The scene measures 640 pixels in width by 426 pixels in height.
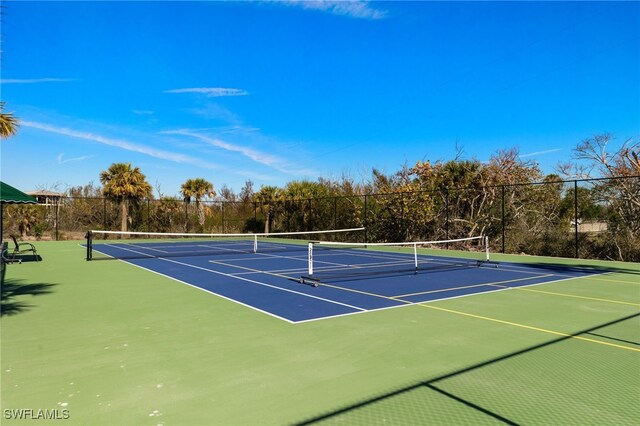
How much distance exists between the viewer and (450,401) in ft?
12.4

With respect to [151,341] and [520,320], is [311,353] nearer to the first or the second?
[151,341]

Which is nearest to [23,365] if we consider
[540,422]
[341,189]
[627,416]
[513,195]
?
[540,422]

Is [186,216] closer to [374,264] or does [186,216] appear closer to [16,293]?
[374,264]

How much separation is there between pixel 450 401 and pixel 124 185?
92.0 ft

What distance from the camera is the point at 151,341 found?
5.47 m

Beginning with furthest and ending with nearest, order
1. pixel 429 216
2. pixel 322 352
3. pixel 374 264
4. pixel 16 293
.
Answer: pixel 429 216, pixel 374 264, pixel 16 293, pixel 322 352

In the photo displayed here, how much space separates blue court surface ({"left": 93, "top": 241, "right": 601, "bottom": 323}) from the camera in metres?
7.83

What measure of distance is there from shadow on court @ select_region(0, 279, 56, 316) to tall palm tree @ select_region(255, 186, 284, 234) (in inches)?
856

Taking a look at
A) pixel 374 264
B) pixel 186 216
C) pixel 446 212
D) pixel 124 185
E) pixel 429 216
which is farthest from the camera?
pixel 186 216

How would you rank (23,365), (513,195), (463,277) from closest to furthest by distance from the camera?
(23,365) < (463,277) < (513,195)

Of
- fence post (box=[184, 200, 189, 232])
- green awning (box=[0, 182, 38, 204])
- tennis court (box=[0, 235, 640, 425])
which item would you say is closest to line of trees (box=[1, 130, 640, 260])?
fence post (box=[184, 200, 189, 232])

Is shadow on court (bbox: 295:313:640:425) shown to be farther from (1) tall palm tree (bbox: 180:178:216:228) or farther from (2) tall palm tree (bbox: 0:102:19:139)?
(1) tall palm tree (bbox: 180:178:216:228)

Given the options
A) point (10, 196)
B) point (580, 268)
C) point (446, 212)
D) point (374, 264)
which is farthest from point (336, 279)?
point (446, 212)

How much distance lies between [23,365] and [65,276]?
7.58 meters
